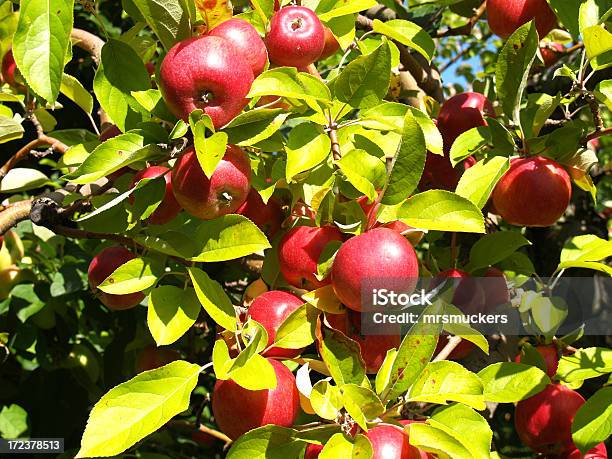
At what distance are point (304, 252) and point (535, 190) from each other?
0.52m

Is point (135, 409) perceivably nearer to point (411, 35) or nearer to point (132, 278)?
point (132, 278)

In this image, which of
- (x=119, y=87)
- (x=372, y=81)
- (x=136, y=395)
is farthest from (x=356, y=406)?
(x=119, y=87)

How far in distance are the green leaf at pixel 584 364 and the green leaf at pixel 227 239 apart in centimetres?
75

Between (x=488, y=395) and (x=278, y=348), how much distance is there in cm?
36

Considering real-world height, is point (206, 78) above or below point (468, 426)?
above

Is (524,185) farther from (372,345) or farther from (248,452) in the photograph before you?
(248,452)

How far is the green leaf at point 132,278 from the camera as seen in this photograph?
1.00 metres

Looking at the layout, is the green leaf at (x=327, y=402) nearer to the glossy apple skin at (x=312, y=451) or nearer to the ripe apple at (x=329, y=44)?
the glossy apple skin at (x=312, y=451)

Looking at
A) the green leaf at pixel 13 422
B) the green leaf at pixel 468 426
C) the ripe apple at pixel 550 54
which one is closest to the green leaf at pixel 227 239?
the green leaf at pixel 468 426

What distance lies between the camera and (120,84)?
1080mm

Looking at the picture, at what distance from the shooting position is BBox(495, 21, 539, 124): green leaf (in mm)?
1221

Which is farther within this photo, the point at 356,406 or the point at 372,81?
the point at 372,81

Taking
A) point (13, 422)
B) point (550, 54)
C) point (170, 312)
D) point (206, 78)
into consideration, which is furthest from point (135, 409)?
point (550, 54)

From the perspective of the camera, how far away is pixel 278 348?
3.49 ft
